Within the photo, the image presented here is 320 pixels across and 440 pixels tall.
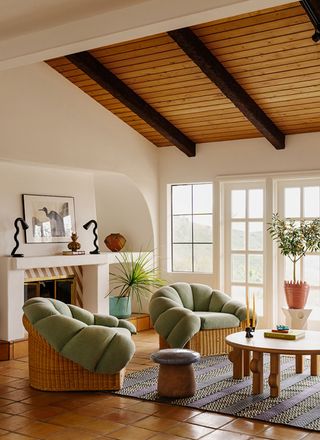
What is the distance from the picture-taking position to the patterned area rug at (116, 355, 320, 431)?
4.99m

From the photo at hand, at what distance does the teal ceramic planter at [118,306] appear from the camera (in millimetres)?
8758

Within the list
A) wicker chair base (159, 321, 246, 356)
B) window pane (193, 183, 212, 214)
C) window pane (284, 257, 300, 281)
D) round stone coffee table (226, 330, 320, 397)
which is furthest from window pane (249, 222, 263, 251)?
round stone coffee table (226, 330, 320, 397)

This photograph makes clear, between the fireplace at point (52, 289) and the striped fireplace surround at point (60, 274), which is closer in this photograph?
the striped fireplace surround at point (60, 274)

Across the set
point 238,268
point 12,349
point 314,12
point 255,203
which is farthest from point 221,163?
point 12,349

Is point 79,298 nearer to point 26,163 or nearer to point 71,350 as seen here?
point 26,163

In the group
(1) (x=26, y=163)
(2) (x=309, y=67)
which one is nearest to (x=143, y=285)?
(1) (x=26, y=163)

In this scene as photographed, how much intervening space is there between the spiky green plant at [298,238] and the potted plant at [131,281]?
→ 6.15ft

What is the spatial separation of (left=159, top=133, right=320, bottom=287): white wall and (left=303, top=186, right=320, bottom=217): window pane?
323 mm

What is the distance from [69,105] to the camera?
795 centimetres

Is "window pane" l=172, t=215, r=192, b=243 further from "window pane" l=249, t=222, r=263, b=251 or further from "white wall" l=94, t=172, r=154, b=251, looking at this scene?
"window pane" l=249, t=222, r=263, b=251

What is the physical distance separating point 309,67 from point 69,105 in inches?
Result: 116

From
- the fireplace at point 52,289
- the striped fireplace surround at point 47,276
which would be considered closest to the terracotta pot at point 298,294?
the striped fireplace surround at point 47,276

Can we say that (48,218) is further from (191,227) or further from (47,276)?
(191,227)

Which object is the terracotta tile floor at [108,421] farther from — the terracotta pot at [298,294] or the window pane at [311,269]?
the window pane at [311,269]
